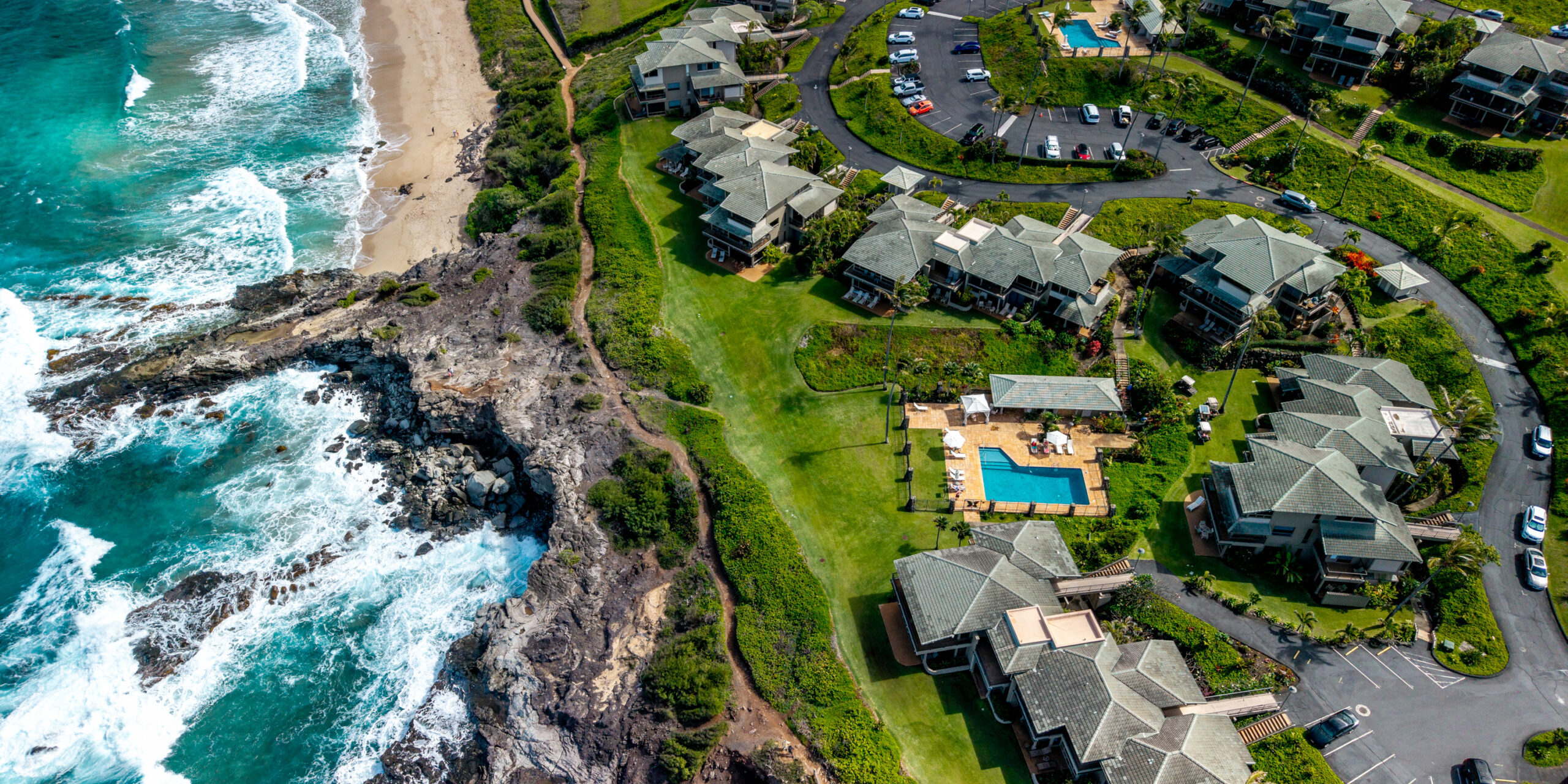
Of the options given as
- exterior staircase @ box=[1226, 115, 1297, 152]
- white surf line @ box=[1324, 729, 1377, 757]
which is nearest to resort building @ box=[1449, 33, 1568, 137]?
exterior staircase @ box=[1226, 115, 1297, 152]

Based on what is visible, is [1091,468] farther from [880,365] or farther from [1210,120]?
[1210,120]

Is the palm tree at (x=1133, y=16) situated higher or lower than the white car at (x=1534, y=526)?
higher

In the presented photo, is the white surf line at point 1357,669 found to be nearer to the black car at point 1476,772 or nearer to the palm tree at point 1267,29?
the black car at point 1476,772

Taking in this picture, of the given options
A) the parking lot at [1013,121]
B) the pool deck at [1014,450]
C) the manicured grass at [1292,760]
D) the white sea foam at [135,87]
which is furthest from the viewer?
the white sea foam at [135,87]

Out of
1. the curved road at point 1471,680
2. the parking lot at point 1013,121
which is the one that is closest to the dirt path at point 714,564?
the curved road at point 1471,680

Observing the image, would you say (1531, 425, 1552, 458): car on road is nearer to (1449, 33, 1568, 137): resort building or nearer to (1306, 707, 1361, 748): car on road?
(1306, 707, 1361, 748): car on road

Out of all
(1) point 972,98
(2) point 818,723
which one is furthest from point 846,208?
(2) point 818,723
